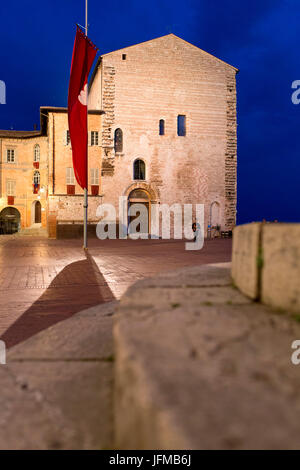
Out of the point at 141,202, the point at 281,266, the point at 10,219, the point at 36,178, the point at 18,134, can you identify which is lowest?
the point at 281,266

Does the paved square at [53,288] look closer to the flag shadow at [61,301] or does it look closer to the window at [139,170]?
the flag shadow at [61,301]

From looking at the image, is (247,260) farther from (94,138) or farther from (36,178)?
(36,178)

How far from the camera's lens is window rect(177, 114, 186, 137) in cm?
2444

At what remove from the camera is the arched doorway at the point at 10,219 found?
33.1 metres

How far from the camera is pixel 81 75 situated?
11602 millimetres

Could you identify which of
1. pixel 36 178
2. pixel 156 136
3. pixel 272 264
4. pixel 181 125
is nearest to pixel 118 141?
pixel 156 136

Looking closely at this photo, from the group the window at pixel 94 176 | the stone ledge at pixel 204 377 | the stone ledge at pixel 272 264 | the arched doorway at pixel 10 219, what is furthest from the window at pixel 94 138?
the stone ledge at pixel 204 377

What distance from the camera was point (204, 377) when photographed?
1.23 m

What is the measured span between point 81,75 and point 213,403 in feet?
→ 40.5

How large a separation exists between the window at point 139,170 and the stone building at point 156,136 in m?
0.07

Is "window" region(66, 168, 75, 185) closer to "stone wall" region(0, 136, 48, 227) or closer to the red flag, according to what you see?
"stone wall" region(0, 136, 48, 227)

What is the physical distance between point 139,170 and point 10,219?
16.3m

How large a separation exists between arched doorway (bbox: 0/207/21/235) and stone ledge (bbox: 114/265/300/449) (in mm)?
33739
